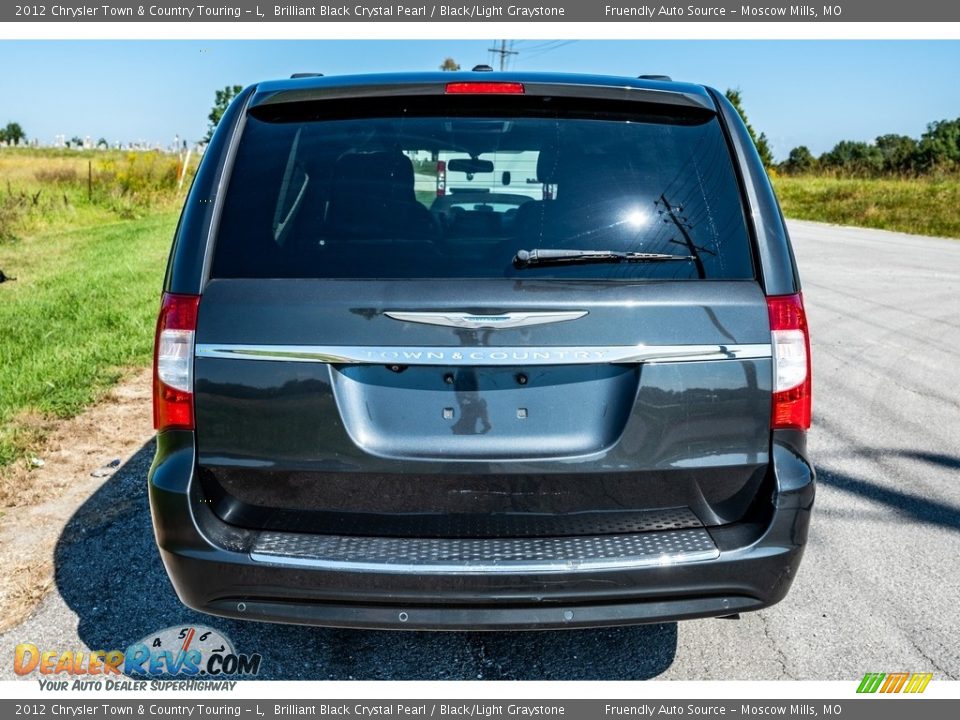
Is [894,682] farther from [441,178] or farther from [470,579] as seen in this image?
[441,178]

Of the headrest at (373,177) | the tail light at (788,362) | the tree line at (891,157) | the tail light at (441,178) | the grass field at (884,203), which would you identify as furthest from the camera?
the tree line at (891,157)

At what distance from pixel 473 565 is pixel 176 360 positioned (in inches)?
39.9

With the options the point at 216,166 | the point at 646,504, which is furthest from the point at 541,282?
the point at 216,166

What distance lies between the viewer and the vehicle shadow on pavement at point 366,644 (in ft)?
9.38

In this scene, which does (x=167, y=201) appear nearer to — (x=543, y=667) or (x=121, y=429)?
(x=121, y=429)

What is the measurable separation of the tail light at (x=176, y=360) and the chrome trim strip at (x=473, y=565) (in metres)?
0.48

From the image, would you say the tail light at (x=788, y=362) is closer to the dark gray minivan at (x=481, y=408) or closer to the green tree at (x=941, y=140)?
the dark gray minivan at (x=481, y=408)

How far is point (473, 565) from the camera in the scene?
7.46 feet

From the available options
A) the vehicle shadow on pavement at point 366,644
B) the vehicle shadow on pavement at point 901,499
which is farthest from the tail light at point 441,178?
the vehicle shadow on pavement at point 901,499

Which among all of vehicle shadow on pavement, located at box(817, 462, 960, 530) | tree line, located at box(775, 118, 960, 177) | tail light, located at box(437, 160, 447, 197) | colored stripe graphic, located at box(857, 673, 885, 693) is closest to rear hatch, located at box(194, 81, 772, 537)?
tail light, located at box(437, 160, 447, 197)

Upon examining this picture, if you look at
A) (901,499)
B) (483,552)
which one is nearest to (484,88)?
(483,552)

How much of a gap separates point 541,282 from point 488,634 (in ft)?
4.78
